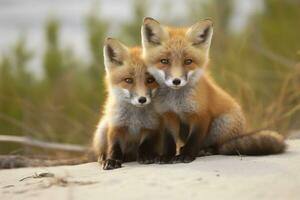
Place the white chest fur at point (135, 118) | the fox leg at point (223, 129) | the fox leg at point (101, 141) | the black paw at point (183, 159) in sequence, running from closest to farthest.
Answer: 1. the black paw at point (183, 159)
2. the white chest fur at point (135, 118)
3. the fox leg at point (223, 129)
4. the fox leg at point (101, 141)

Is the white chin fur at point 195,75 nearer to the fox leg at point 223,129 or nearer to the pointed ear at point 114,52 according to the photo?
the fox leg at point 223,129

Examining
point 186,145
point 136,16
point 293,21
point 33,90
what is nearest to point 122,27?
point 136,16

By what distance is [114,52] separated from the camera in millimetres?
5434

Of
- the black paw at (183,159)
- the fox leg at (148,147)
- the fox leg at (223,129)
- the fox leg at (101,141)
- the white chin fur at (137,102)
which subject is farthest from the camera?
the fox leg at (101,141)

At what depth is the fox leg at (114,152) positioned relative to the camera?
16.4 ft

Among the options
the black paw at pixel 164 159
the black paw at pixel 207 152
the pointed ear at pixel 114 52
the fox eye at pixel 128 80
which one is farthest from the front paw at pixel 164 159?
the pointed ear at pixel 114 52

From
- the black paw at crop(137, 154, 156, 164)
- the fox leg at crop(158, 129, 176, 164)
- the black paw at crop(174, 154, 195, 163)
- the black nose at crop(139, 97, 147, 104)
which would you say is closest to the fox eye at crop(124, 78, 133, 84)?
the black nose at crop(139, 97, 147, 104)

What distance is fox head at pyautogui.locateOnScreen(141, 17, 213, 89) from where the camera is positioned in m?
4.96

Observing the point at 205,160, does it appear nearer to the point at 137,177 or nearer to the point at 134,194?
the point at 137,177

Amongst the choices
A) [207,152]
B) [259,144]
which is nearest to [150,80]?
[207,152]

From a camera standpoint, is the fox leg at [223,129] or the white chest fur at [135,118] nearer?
the white chest fur at [135,118]

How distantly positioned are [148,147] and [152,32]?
3.05ft

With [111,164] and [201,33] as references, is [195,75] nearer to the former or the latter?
[201,33]

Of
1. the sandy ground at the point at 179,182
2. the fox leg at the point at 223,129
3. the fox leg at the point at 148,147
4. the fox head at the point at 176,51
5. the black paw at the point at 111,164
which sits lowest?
the sandy ground at the point at 179,182
